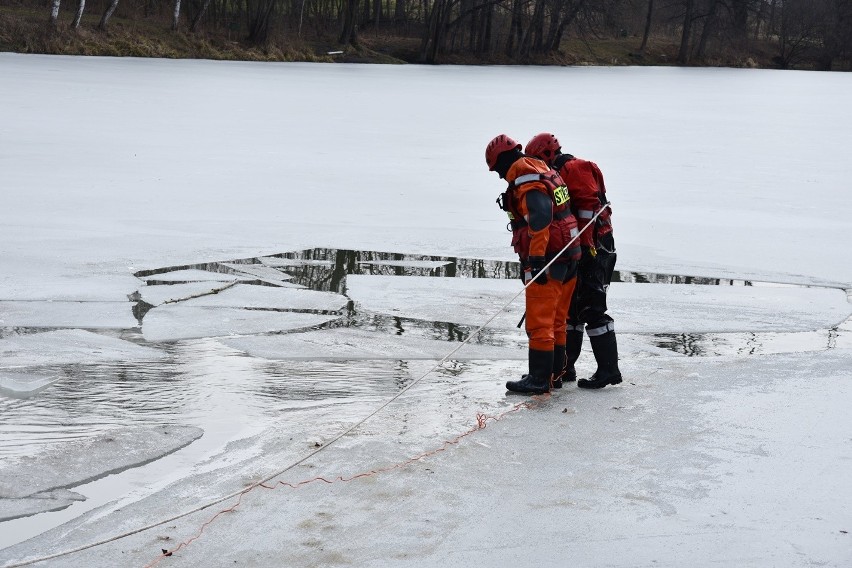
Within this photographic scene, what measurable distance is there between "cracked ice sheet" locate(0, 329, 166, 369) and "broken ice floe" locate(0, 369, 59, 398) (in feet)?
0.54

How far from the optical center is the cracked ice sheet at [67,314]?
20.4 ft

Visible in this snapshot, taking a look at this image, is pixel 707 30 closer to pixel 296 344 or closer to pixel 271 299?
pixel 271 299

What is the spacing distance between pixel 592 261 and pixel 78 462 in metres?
2.64

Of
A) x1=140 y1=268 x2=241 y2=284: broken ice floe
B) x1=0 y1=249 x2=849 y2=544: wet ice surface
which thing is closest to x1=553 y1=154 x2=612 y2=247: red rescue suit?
x1=0 y1=249 x2=849 y2=544: wet ice surface

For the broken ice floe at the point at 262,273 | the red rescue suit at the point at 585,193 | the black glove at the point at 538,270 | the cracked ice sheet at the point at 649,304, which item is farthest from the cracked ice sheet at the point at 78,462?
the broken ice floe at the point at 262,273

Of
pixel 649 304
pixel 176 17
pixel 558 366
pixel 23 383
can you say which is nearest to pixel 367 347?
pixel 558 366

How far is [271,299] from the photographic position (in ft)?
23.0

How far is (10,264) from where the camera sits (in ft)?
24.9

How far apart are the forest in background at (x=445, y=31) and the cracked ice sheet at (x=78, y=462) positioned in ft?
98.6

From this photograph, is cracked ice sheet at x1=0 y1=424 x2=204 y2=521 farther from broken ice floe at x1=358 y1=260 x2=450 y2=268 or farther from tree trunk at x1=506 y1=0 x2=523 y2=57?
tree trunk at x1=506 y1=0 x2=523 y2=57

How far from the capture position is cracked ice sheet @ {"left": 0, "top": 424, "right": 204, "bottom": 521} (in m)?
3.89

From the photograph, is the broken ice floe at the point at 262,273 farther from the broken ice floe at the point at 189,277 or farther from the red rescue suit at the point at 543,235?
the red rescue suit at the point at 543,235

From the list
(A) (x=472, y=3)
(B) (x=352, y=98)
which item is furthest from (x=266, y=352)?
(A) (x=472, y=3)

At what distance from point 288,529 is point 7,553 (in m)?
0.89
